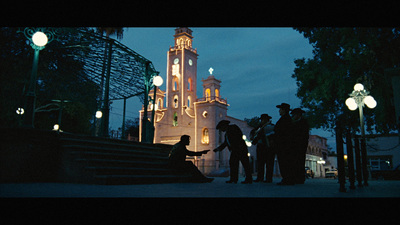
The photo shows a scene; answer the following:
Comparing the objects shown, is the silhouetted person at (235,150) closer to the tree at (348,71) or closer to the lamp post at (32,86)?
the lamp post at (32,86)

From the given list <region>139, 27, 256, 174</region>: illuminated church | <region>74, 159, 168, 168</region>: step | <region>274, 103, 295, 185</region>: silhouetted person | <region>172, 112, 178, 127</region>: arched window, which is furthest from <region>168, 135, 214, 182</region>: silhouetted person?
<region>172, 112, 178, 127</region>: arched window

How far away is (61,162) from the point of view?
7199mm

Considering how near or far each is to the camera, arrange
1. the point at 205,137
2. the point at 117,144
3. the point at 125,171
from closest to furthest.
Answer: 1. the point at 125,171
2. the point at 117,144
3. the point at 205,137

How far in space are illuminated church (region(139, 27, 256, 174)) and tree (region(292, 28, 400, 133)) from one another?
67.7ft

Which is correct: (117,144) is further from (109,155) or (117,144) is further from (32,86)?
(32,86)

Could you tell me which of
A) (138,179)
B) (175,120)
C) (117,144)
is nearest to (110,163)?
(138,179)

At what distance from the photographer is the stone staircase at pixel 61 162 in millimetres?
6406

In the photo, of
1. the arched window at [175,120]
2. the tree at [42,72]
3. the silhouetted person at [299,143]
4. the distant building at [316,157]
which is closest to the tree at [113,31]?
the tree at [42,72]

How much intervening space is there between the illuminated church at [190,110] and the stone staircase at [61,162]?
31572mm

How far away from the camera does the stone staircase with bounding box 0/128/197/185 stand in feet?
21.0

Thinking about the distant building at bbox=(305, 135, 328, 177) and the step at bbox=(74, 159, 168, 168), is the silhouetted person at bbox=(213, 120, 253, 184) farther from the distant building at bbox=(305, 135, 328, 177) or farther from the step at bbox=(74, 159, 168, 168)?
the distant building at bbox=(305, 135, 328, 177)

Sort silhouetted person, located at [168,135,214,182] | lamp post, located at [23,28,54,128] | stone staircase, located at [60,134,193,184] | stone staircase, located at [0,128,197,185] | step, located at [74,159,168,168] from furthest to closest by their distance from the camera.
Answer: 1. silhouetted person, located at [168,135,214,182]
2. lamp post, located at [23,28,54,128]
3. step, located at [74,159,168,168]
4. stone staircase, located at [0,128,197,185]
5. stone staircase, located at [60,134,193,184]

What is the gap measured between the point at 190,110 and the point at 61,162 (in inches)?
1439

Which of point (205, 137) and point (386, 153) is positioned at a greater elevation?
point (205, 137)
